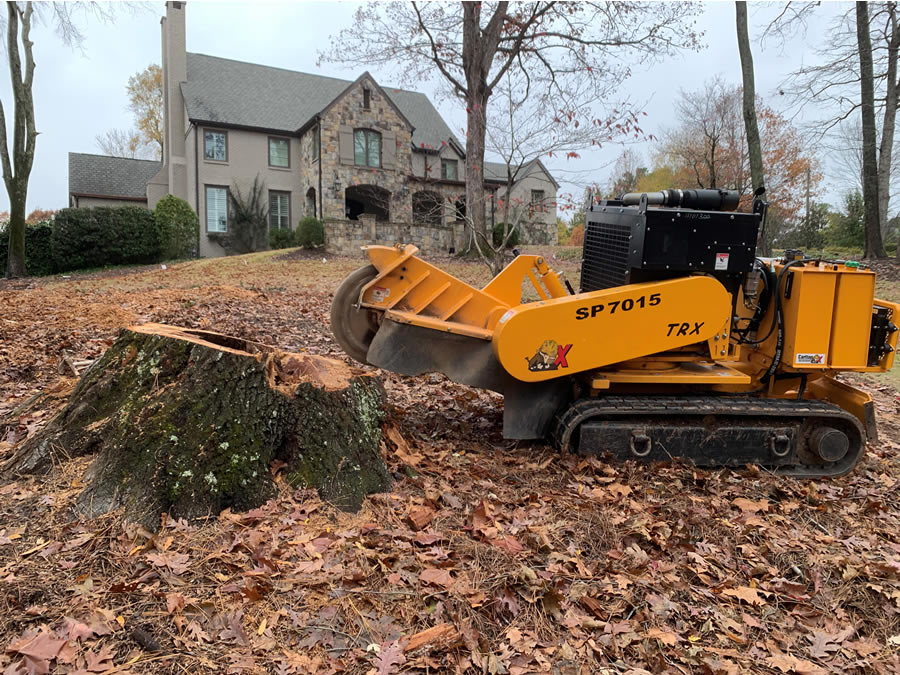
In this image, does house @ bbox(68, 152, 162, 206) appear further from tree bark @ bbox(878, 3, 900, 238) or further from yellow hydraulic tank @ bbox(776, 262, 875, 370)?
yellow hydraulic tank @ bbox(776, 262, 875, 370)

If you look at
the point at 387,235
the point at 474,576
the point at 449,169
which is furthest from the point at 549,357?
the point at 449,169

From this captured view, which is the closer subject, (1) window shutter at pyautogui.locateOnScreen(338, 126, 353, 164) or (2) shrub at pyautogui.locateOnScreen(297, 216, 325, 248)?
(2) shrub at pyautogui.locateOnScreen(297, 216, 325, 248)

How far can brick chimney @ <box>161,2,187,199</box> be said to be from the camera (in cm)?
3231

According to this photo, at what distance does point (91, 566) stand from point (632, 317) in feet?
11.9

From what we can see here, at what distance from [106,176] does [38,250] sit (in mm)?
16388

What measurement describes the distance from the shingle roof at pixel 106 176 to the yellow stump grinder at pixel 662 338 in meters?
38.8

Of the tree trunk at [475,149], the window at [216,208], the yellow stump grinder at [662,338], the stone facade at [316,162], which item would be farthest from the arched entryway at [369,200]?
the yellow stump grinder at [662,338]

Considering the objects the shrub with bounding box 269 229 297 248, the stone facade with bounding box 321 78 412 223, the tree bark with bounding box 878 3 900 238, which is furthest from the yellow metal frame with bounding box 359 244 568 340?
the shrub with bounding box 269 229 297 248

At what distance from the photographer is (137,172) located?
3991 centimetres

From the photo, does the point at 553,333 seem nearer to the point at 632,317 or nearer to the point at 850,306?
the point at 632,317

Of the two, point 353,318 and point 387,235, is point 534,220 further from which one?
point 353,318

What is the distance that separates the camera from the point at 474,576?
3.23 meters

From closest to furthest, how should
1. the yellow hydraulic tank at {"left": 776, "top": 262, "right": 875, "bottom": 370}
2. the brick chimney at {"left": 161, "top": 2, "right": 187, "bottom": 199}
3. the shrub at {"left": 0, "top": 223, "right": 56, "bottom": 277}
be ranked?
the yellow hydraulic tank at {"left": 776, "top": 262, "right": 875, "bottom": 370} < the shrub at {"left": 0, "top": 223, "right": 56, "bottom": 277} < the brick chimney at {"left": 161, "top": 2, "right": 187, "bottom": 199}

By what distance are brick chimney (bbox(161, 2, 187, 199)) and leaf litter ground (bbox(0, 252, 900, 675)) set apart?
31.3 m
